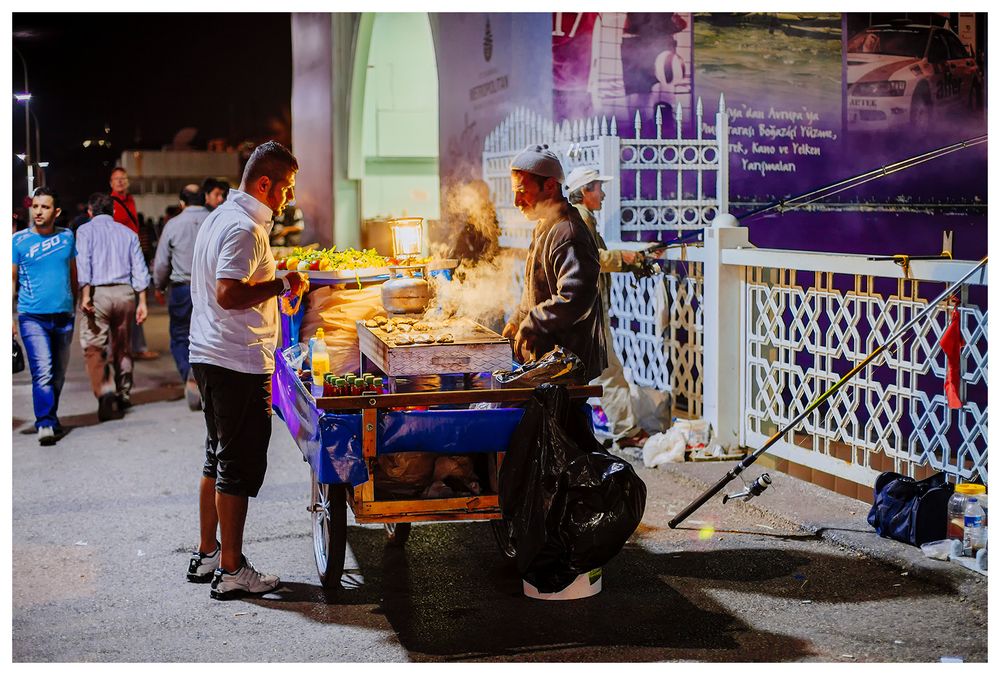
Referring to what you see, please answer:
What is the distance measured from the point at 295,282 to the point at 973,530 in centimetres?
345

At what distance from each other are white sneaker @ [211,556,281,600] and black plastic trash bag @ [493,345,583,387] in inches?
57.5

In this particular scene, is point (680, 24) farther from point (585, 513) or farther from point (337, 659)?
point (337, 659)

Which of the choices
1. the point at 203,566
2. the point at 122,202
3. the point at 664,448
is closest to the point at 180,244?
the point at 122,202

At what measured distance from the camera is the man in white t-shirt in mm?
5426

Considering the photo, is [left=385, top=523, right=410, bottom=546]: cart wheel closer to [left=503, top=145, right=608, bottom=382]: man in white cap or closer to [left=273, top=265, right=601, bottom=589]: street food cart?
[left=273, top=265, right=601, bottom=589]: street food cart

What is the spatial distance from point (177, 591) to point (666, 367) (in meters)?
4.67

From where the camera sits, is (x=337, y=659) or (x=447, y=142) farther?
(x=447, y=142)

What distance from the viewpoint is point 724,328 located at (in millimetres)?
8398

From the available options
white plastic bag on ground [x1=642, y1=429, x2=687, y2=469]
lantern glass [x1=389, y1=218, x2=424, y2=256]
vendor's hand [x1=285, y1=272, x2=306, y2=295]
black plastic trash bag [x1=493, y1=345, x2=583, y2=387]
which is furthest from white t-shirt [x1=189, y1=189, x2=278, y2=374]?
white plastic bag on ground [x1=642, y1=429, x2=687, y2=469]

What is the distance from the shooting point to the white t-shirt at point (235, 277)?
17.7 ft

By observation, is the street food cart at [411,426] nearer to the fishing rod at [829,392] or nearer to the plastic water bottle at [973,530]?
the fishing rod at [829,392]

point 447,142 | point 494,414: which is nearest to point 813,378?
point 494,414

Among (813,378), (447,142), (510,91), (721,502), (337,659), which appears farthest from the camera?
(447,142)

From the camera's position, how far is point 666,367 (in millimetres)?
9352
